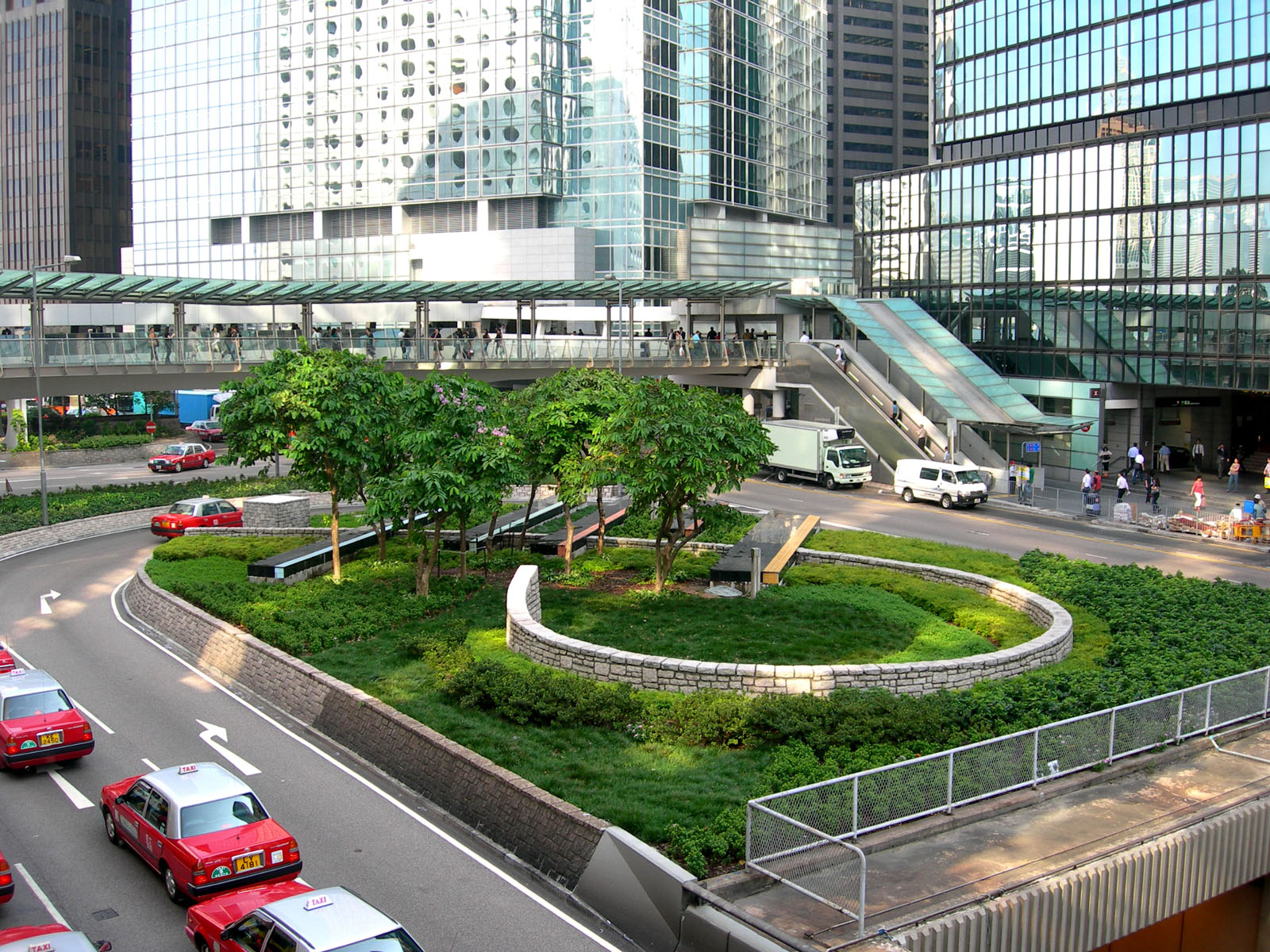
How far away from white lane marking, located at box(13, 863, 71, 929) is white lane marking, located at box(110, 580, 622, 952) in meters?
5.13

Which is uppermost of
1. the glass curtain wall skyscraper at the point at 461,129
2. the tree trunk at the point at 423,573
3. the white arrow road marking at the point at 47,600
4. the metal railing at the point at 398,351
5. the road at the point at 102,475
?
the glass curtain wall skyscraper at the point at 461,129

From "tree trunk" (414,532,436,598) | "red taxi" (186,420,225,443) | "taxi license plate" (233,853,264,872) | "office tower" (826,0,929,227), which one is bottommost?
"taxi license plate" (233,853,264,872)

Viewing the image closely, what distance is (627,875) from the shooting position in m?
15.7

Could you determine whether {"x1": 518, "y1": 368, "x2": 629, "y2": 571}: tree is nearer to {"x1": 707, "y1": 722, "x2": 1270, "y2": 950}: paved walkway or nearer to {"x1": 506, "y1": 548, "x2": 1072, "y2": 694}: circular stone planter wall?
{"x1": 506, "y1": 548, "x2": 1072, "y2": 694}: circular stone planter wall

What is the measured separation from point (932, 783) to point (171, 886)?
412 inches

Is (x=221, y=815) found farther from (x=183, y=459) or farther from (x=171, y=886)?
(x=183, y=459)

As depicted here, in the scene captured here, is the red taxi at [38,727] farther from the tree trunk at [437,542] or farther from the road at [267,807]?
the tree trunk at [437,542]

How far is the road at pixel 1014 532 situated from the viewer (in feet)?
128

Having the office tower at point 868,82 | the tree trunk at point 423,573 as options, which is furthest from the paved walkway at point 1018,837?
the office tower at point 868,82

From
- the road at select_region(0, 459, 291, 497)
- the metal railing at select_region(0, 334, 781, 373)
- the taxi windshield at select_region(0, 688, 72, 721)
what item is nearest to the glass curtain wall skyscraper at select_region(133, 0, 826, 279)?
the metal railing at select_region(0, 334, 781, 373)

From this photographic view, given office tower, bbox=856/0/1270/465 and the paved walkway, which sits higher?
office tower, bbox=856/0/1270/465

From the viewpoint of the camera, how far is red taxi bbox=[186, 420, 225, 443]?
73688 millimetres

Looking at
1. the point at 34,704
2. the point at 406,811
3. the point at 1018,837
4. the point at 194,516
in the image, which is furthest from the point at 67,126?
the point at 1018,837

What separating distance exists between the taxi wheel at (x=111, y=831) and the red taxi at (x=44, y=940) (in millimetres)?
4356
